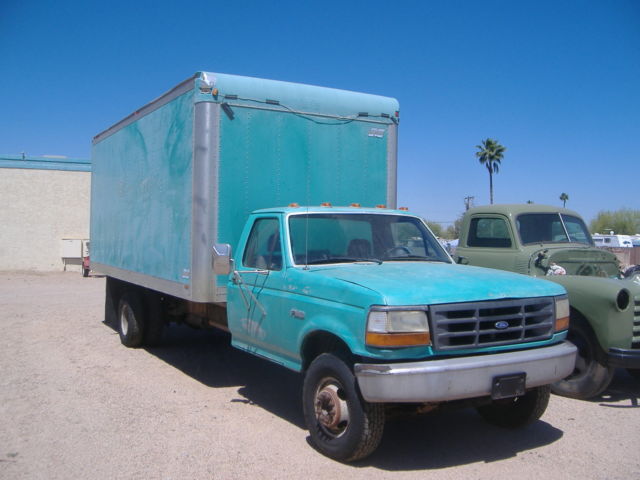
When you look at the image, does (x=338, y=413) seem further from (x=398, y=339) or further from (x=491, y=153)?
(x=491, y=153)

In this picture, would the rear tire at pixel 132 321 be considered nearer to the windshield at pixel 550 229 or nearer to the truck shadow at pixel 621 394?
the windshield at pixel 550 229

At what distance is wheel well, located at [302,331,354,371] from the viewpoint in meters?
4.60

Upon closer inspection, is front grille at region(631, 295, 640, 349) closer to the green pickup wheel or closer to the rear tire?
the green pickup wheel

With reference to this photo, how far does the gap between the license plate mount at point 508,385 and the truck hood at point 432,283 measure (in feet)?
1.88

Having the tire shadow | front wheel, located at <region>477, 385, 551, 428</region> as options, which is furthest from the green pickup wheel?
front wheel, located at <region>477, 385, 551, 428</region>

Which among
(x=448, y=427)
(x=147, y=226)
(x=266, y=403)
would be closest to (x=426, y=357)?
(x=448, y=427)

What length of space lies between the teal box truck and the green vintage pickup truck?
4.52 feet

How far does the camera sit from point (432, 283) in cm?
453

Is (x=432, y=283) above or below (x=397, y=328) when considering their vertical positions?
above

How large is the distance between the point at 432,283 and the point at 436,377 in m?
0.76

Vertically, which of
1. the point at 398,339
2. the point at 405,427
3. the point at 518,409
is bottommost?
the point at 405,427

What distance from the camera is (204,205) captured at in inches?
247

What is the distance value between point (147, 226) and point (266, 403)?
9.92 ft

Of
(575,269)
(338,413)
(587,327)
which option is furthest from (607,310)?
(338,413)
